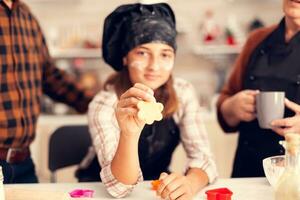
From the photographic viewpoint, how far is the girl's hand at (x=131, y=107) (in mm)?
1101

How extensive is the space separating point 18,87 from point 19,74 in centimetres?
5

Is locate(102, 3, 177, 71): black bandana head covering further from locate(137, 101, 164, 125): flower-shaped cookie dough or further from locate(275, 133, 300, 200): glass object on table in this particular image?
locate(275, 133, 300, 200): glass object on table

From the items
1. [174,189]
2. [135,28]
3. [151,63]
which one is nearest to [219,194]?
[174,189]

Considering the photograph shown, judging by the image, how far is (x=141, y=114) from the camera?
1069mm

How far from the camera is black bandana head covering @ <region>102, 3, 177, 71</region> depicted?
151cm

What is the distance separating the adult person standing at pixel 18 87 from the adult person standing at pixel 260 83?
28.9 inches

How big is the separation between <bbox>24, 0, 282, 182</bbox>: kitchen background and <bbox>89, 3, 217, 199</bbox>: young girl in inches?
63.1

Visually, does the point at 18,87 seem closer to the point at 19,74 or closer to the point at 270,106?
the point at 19,74

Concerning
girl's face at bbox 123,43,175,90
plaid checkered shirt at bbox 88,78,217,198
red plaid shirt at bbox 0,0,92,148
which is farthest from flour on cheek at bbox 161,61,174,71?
red plaid shirt at bbox 0,0,92,148

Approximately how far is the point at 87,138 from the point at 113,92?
452mm

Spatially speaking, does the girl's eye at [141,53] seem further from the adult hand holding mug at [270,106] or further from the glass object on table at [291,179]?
the glass object on table at [291,179]

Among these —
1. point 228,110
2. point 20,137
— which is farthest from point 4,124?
point 228,110

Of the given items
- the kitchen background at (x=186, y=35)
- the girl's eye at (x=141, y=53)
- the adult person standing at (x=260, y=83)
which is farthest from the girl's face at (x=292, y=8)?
the kitchen background at (x=186, y=35)

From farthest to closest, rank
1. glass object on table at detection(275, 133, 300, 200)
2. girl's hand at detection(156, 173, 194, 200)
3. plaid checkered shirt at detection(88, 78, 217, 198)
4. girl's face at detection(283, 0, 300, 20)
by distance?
1. girl's face at detection(283, 0, 300, 20)
2. plaid checkered shirt at detection(88, 78, 217, 198)
3. girl's hand at detection(156, 173, 194, 200)
4. glass object on table at detection(275, 133, 300, 200)
